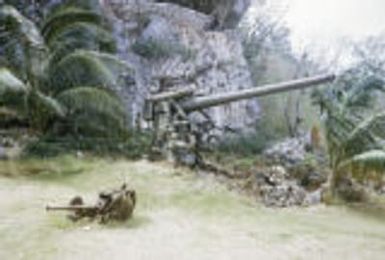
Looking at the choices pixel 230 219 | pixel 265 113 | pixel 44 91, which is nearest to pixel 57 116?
pixel 44 91

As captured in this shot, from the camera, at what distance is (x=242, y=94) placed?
50.1ft

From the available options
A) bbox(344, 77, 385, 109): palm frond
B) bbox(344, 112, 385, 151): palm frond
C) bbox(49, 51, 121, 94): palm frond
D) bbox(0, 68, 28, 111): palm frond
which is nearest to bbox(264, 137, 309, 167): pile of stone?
bbox(344, 77, 385, 109): palm frond

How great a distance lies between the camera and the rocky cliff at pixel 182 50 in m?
17.5

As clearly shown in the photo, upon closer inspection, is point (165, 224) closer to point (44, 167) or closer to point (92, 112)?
point (44, 167)

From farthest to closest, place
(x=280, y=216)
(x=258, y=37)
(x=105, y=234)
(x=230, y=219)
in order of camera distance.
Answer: (x=258, y=37) < (x=280, y=216) < (x=230, y=219) < (x=105, y=234)

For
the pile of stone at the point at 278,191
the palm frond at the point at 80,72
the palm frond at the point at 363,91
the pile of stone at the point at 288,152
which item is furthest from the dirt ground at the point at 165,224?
the pile of stone at the point at 288,152

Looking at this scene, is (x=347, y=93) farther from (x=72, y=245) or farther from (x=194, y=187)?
(x=72, y=245)

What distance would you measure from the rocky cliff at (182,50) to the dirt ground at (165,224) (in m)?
5.07

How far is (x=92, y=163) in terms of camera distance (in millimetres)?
11836

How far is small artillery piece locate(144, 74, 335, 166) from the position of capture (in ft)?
41.8

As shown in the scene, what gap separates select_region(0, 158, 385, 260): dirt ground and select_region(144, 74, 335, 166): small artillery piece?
0.90 m

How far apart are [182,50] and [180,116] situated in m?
4.83

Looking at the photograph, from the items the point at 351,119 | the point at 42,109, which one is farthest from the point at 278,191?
the point at 42,109

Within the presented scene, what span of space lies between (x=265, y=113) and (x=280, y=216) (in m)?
12.8
